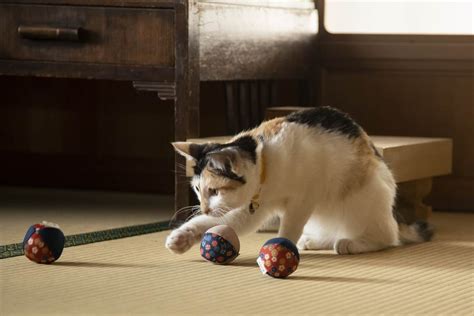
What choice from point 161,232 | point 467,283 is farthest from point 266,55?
point 467,283

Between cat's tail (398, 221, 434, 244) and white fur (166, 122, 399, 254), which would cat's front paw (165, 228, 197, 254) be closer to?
white fur (166, 122, 399, 254)

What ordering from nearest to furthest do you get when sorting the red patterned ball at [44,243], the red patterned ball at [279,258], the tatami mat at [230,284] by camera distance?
→ the tatami mat at [230,284], the red patterned ball at [279,258], the red patterned ball at [44,243]

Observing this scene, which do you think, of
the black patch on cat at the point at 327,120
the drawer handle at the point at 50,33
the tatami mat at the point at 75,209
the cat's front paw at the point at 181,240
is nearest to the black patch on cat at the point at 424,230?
the black patch on cat at the point at 327,120

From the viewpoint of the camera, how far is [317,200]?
7.47ft

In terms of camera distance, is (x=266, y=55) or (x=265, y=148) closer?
(x=265, y=148)

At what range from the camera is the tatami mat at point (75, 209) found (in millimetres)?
2615

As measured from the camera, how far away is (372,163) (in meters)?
2.32

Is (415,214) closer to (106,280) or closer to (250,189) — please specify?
(250,189)

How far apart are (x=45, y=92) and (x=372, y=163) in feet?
5.19

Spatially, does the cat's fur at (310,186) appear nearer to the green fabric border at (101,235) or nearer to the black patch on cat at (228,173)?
the black patch on cat at (228,173)

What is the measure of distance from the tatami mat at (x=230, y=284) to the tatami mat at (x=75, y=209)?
1.00 ft

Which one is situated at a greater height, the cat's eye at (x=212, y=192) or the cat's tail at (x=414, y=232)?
the cat's eye at (x=212, y=192)

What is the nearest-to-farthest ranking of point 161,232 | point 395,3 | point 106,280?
point 106,280, point 161,232, point 395,3

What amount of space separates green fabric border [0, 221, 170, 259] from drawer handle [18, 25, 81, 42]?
0.56 meters
